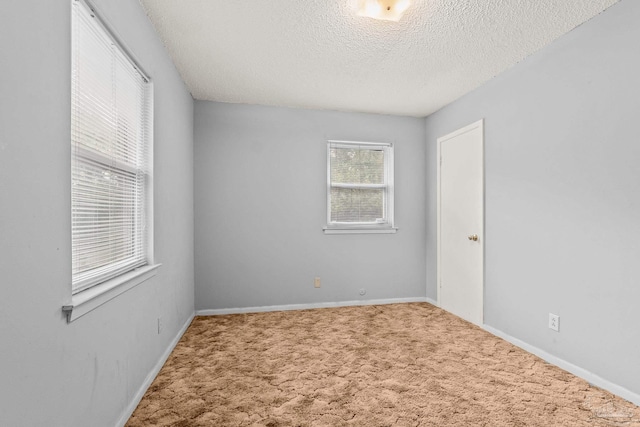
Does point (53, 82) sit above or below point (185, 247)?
above

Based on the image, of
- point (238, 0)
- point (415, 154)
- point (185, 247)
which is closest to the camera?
point (238, 0)

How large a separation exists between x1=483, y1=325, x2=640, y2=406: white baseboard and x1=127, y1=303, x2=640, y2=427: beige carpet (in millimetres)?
58

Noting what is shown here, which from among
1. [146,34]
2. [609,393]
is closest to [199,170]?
[146,34]

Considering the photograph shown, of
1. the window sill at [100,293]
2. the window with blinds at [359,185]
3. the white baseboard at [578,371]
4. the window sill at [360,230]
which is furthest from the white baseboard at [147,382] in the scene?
the white baseboard at [578,371]

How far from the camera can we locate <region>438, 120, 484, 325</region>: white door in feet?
11.3

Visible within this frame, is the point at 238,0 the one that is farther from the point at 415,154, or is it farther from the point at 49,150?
the point at 415,154

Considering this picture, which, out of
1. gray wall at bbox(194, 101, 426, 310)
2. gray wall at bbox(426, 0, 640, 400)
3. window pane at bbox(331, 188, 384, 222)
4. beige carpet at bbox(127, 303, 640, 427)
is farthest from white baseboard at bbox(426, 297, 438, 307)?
window pane at bbox(331, 188, 384, 222)

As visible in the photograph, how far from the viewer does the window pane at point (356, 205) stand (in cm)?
427

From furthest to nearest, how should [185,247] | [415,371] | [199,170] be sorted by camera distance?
1. [199,170]
2. [185,247]
3. [415,371]

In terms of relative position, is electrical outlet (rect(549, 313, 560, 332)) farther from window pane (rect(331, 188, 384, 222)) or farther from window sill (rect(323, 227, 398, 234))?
window pane (rect(331, 188, 384, 222))

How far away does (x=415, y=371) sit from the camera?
245 cm

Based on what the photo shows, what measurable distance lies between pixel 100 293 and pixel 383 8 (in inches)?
88.8

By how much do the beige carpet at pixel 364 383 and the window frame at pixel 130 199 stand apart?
81cm

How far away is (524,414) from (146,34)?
3.39 metres
